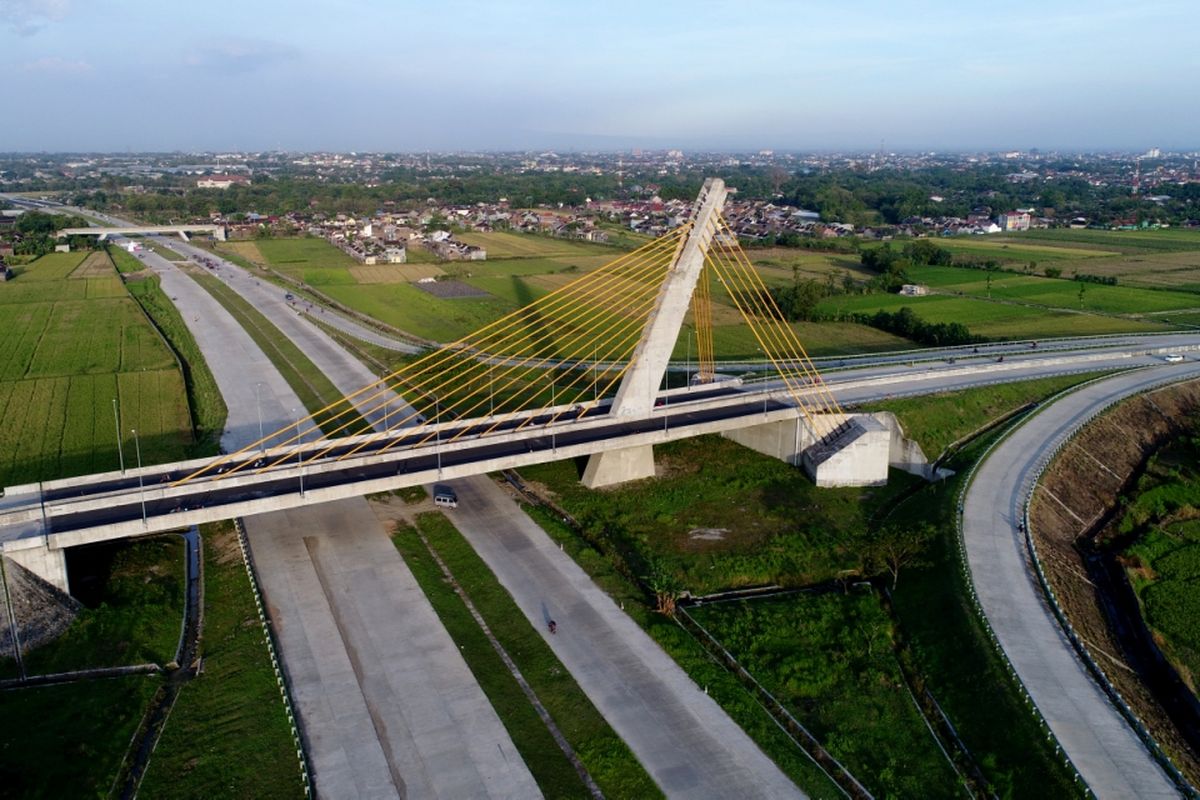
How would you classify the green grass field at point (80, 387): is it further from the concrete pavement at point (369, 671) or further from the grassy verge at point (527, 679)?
the grassy verge at point (527, 679)

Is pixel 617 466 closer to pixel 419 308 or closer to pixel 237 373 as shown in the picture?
pixel 237 373

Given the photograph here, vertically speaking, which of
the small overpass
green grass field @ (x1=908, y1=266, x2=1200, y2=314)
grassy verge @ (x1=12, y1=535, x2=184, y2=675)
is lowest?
grassy verge @ (x1=12, y1=535, x2=184, y2=675)

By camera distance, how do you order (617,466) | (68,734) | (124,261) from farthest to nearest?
(124,261)
(617,466)
(68,734)

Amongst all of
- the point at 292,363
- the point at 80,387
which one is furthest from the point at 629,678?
the point at 80,387

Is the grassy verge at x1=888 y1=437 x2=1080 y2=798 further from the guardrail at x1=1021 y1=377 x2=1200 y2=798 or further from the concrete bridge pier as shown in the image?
the concrete bridge pier

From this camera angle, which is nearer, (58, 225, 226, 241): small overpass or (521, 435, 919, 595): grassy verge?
(521, 435, 919, 595): grassy verge

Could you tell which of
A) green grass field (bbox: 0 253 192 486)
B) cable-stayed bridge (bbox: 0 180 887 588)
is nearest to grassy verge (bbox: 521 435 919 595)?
cable-stayed bridge (bbox: 0 180 887 588)
